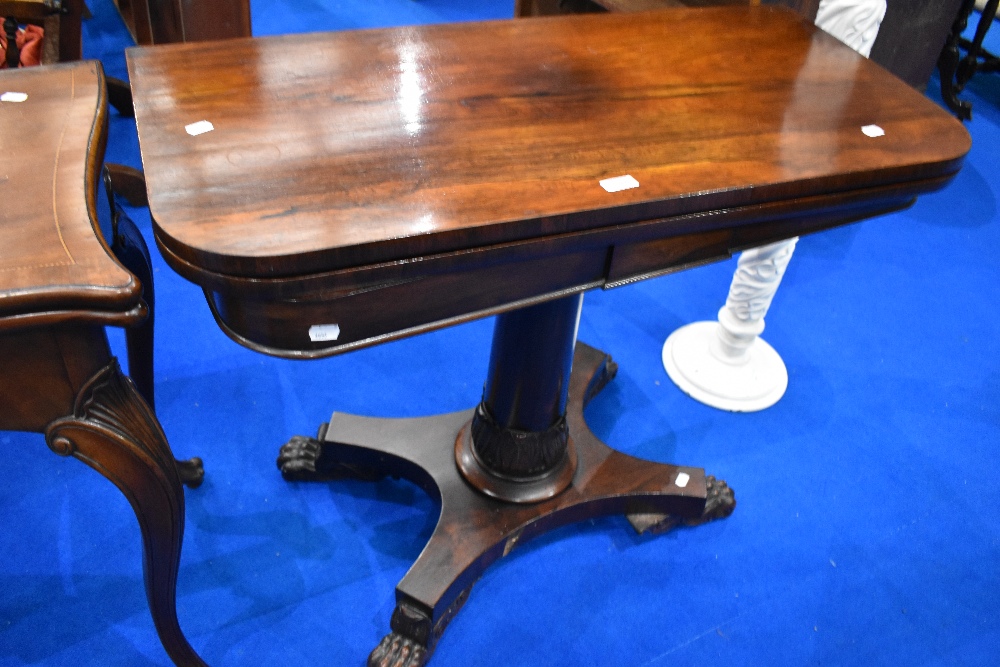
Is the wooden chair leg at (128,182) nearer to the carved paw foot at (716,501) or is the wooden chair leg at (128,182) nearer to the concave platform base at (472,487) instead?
the concave platform base at (472,487)

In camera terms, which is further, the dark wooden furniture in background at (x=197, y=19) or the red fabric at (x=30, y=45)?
the dark wooden furniture in background at (x=197, y=19)

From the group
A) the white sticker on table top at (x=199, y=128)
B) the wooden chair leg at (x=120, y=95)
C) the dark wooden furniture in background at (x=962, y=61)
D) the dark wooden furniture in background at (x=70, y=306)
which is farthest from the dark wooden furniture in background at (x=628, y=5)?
the dark wooden furniture in background at (x=962, y=61)

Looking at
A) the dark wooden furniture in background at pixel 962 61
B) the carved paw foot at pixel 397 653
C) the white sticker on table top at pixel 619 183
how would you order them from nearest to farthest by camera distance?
the white sticker on table top at pixel 619 183
the carved paw foot at pixel 397 653
the dark wooden furniture in background at pixel 962 61

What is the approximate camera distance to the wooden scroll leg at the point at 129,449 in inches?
32.1

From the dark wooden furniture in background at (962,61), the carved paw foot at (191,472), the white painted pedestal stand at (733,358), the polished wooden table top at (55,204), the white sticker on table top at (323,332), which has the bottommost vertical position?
the carved paw foot at (191,472)

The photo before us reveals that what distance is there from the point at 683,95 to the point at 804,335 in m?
1.22

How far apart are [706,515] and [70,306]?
1216 millimetres

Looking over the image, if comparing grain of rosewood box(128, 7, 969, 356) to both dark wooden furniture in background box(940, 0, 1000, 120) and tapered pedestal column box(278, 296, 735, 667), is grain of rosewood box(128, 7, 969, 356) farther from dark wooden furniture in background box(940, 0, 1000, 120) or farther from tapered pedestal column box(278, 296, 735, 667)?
dark wooden furniture in background box(940, 0, 1000, 120)

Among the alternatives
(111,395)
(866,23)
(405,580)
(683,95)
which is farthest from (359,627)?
(866,23)

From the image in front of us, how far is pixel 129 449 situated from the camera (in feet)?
2.77

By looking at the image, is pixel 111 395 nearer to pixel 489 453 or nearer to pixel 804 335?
pixel 489 453

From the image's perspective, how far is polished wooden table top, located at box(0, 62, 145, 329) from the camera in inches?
27.5

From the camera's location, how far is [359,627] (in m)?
1.35

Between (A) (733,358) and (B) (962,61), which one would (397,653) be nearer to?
(A) (733,358)
